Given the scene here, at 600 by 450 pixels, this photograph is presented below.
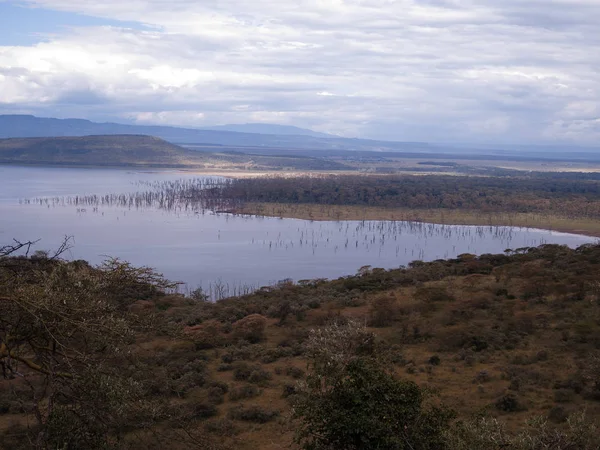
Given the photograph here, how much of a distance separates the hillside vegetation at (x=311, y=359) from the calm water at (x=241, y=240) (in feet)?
36.6

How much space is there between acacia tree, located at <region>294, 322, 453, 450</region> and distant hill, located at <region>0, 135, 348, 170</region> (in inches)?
5540

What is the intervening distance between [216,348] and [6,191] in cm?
7262

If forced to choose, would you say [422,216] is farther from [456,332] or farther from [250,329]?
[250,329]

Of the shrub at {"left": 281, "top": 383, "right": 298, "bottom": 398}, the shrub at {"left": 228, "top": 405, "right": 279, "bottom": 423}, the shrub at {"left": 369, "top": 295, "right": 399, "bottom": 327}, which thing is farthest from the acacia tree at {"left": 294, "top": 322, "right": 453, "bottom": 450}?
the shrub at {"left": 369, "top": 295, "right": 399, "bottom": 327}

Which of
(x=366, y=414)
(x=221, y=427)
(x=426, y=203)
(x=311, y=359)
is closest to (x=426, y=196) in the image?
(x=426, y=203)

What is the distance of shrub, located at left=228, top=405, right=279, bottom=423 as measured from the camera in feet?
44.1

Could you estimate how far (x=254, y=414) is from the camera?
44.3 ft

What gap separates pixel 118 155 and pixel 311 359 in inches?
5713

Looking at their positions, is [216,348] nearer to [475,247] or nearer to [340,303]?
A: [340,303]

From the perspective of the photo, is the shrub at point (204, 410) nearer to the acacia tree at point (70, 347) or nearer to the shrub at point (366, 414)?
the shrub at point (366, 414)

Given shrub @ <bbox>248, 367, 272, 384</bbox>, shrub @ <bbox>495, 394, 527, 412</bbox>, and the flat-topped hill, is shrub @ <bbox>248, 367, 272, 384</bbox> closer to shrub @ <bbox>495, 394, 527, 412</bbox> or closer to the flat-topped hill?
shrub @ <bbox>495, 394, 527, 412</bbox>

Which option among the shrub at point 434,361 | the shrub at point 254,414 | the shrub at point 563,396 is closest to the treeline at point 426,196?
the shrub at point 434,361

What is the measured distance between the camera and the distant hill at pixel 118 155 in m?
147

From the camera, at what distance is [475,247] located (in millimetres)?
51750
